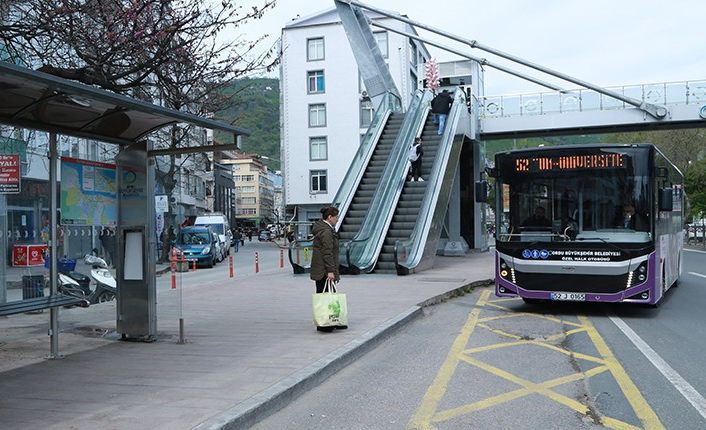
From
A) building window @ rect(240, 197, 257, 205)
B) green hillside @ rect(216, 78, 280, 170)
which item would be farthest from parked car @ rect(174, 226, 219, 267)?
building window @ rect(240, 197, 257, 205)

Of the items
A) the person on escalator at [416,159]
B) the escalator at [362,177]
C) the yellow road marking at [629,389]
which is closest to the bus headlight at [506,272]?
the yellow road marking at [629,389]

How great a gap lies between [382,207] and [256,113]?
9.43 meters

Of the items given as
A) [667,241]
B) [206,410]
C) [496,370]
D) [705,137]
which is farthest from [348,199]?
[705,137]

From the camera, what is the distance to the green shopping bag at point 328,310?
29.9ft

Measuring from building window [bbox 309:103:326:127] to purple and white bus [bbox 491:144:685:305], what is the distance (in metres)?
44.0

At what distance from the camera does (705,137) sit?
4638cm

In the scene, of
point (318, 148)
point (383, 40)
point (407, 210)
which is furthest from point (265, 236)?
point (407, 210)

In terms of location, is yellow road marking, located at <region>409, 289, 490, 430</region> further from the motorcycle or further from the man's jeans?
the man's jeans

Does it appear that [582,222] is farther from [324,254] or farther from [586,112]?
[586,112]

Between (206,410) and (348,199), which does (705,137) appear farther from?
(206,410)

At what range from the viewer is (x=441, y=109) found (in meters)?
25.8

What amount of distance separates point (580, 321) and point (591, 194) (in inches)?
87.0

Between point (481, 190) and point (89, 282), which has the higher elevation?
point (481, 190)

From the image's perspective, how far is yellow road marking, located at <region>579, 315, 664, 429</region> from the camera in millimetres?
5477
